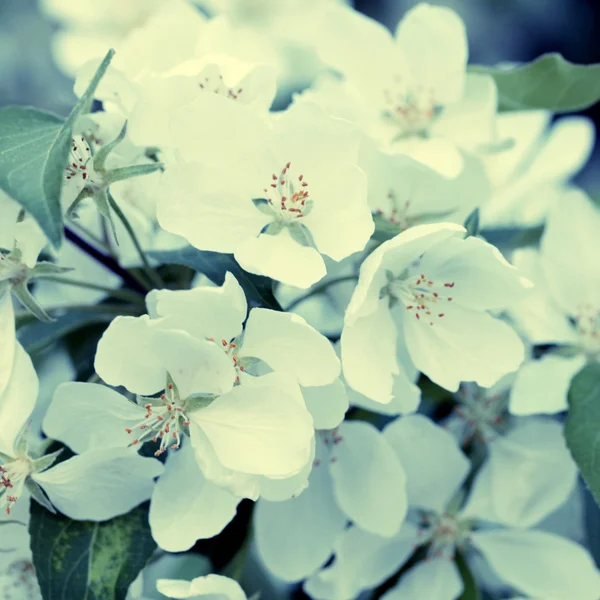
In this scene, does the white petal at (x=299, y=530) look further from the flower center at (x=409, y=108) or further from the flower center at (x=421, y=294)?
the flower center at (x=409, y=108)

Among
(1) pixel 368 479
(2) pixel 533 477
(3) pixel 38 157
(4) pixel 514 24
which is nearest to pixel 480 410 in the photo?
(2) pixel 533 477

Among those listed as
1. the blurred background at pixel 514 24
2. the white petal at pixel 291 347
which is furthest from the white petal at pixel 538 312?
the blurred background at pixel 514 24

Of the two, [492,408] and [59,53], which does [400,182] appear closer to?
[492,408]

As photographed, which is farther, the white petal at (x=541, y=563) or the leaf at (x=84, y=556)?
the white petal at (x=541, y=563)

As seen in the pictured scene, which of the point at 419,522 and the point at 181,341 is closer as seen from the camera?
the point at 181,341

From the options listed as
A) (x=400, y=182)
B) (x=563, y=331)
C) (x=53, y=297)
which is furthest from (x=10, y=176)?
(x=563, y=331)

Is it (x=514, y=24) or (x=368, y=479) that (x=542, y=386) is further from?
(x=514, y=24)

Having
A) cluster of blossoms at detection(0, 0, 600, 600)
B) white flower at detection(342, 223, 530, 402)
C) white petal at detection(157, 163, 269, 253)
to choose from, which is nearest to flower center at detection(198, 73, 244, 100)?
cluster of blossoms at detection(0, 0, 600, 600)
